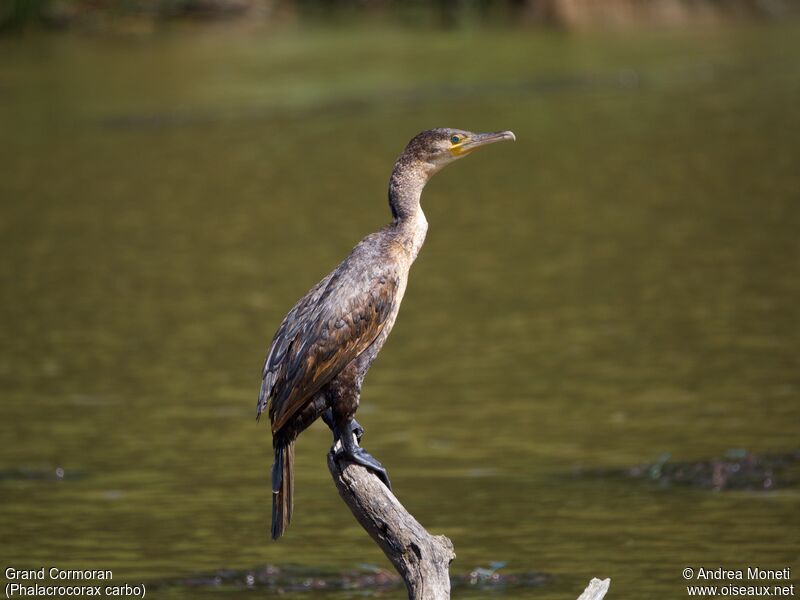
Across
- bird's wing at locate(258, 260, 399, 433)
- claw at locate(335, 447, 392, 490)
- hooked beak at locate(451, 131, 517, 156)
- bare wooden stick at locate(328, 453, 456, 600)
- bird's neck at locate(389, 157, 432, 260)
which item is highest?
hooked beak at locate(451, 131, 517, 156)

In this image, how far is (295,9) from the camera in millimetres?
40000

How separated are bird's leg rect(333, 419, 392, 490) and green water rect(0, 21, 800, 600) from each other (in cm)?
226

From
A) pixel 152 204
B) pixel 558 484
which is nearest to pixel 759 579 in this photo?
pixel 558 484

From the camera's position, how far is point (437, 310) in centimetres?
1340

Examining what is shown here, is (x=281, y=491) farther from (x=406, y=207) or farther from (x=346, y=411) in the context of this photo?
(x=406, y=207)

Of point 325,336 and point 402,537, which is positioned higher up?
point 325,336

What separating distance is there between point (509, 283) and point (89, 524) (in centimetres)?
615

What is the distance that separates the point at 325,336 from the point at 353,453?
0.38 metres

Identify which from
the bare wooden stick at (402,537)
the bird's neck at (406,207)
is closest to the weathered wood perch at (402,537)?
the bare wooden stick at (402,537)

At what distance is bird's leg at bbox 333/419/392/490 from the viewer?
17.1ft

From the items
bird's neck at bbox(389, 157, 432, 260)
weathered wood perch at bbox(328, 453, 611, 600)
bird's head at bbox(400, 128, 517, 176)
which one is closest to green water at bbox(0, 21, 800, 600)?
weathered wood perch at bbox(328, 453, 611, 600)

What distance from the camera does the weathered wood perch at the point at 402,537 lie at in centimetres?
512

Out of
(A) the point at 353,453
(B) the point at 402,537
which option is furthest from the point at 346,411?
(B) the point at 402,537

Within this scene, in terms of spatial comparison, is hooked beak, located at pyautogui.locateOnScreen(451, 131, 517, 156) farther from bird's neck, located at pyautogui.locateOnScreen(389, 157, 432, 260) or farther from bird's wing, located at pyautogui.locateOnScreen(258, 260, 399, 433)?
bird's wing, located at pyautogui.locateOnScreen(258, 260, 399, 433)
